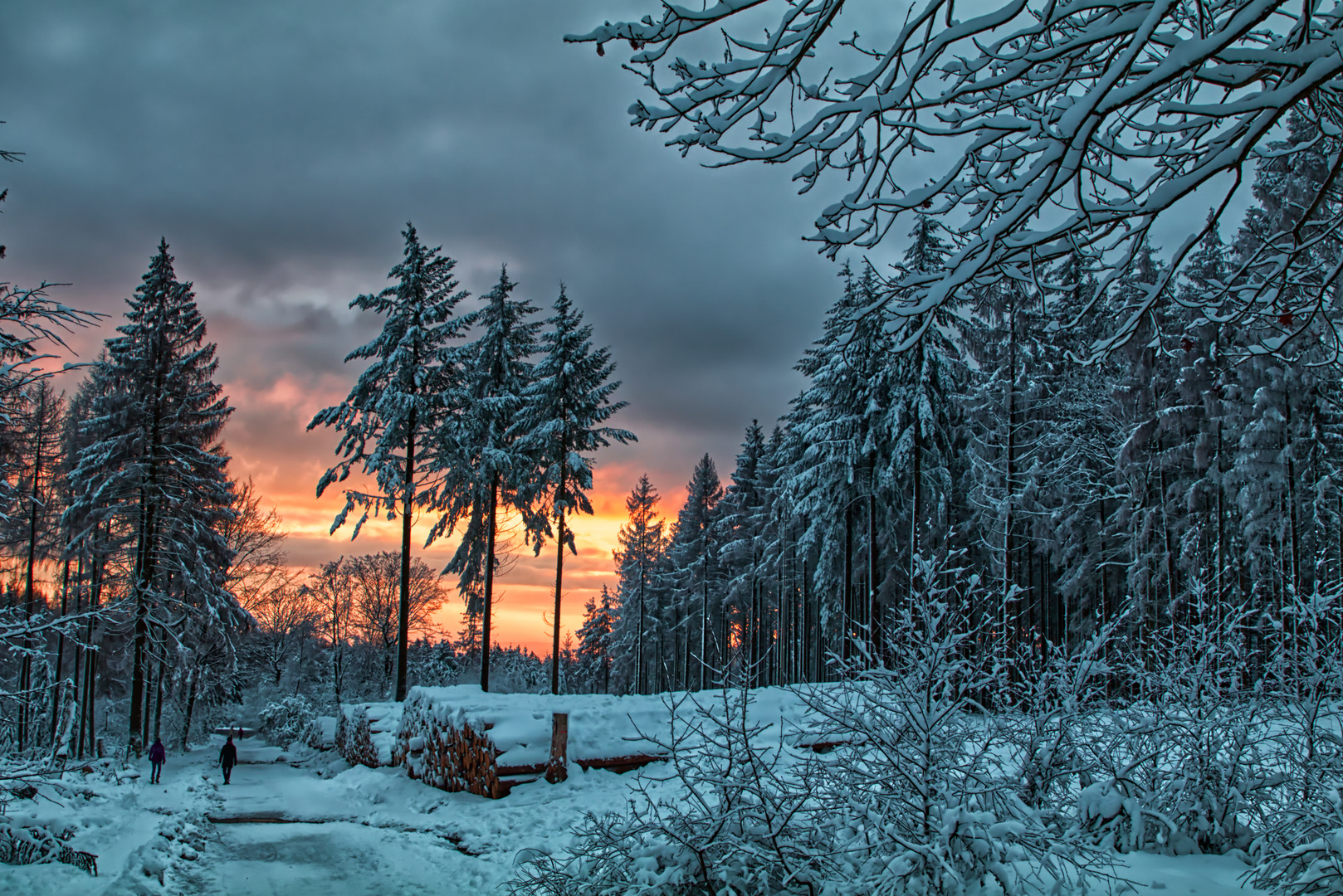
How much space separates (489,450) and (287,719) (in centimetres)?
1863

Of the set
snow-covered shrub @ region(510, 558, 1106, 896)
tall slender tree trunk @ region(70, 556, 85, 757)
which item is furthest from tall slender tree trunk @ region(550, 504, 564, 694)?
snow-covered shrub @ region(510, 558, 1106, 896)

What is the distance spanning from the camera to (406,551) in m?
21.0

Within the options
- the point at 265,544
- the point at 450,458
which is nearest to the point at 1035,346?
the point at 450,458

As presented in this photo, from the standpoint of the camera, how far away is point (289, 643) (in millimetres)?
49531

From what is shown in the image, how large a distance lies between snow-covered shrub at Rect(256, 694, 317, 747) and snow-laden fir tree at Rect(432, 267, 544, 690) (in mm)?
12725

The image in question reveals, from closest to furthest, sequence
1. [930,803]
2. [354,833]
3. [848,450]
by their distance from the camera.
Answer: [930,803] < [354,833] < [848,450]

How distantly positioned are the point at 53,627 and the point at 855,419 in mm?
19767

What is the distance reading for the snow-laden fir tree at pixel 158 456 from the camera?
1967cm

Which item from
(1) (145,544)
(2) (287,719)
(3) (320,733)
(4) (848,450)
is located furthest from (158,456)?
(4) (848,450)

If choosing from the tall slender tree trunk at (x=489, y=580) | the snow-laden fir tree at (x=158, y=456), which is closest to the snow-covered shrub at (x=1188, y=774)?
the tall slender tree trunk at (x=489, y=580)

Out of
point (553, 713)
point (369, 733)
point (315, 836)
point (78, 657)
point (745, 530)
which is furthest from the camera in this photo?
point (745, 530)

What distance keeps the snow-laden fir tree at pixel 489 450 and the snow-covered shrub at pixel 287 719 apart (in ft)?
41.7

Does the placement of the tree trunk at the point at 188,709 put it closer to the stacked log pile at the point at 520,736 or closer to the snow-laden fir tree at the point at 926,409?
the stacked log pile at the point at 520,736

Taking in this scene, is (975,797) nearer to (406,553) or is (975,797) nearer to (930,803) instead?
(930,803)
